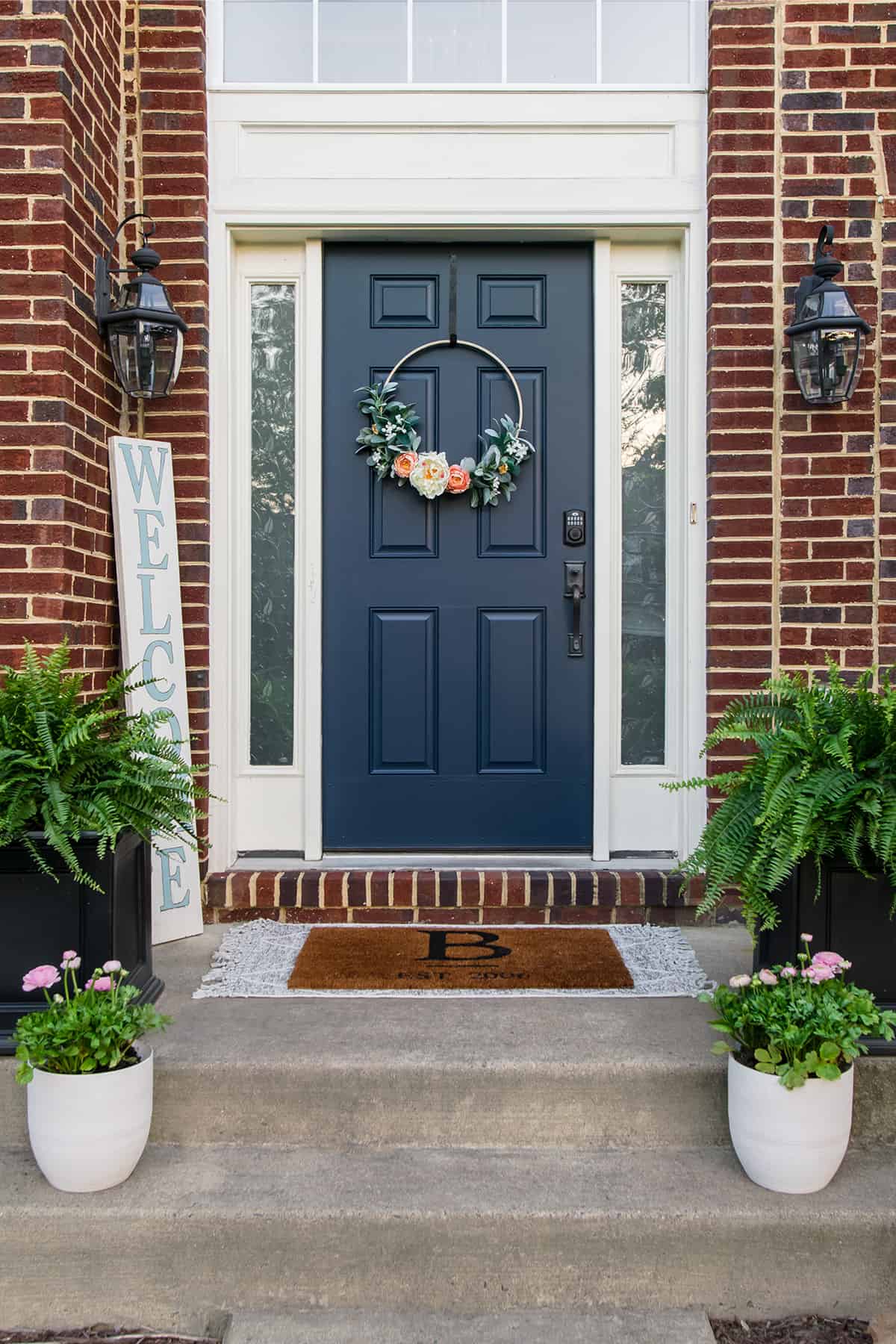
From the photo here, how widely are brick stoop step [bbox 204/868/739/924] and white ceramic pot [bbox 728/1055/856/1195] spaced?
3.79 feet

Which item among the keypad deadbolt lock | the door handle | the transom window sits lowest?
the door handle

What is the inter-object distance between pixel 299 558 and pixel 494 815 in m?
1.05

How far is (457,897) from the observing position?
3.10 metres

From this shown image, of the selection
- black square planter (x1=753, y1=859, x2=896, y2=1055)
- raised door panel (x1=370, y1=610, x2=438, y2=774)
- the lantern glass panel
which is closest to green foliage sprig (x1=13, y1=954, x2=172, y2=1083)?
black square planter (x1=753, y1=859, x2=896, y2=1055)

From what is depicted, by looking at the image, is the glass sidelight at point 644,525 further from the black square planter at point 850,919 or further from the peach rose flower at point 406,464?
the black square planter at point 850,919

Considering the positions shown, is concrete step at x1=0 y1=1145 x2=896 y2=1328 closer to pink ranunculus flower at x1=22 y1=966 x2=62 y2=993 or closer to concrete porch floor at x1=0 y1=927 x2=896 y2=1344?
concrete porch floor at x1=0 y1=927 x2=896 y2=1344

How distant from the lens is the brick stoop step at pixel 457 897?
3.10m

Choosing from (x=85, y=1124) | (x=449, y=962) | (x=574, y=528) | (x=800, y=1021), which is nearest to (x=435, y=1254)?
(x=85, y=1124)

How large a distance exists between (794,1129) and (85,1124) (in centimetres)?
132

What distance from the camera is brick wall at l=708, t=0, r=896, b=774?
3.08 m

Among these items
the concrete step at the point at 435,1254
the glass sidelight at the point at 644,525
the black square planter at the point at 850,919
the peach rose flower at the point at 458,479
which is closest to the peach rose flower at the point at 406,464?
the peach rose flower at the point at 458,479

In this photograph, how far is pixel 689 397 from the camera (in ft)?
10.6

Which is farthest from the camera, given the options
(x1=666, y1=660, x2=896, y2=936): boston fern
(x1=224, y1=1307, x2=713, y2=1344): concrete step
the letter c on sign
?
the letter c on sign

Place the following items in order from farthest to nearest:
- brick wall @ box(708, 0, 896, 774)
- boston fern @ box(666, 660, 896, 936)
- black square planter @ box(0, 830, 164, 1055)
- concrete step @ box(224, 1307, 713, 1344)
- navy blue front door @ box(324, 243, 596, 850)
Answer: navy blue front door @ box(324, 243, 596, 850), brick wall @ box(708, 0, 896, 774), black square planter @ box(0, 830, 164, 1055), boston fern @ box(666, 660, 896, 936), concrete step @ box(224, 1307, 713, 1344)
